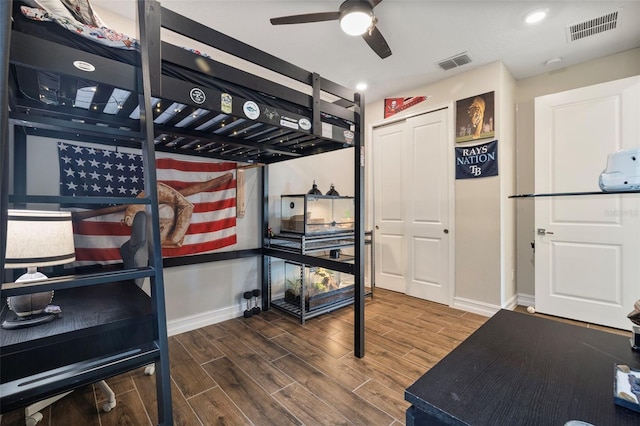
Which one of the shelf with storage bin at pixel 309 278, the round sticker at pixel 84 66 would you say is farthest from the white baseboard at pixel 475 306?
the round sticker at pixel 84 66

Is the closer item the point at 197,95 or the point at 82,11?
the point at 82,11

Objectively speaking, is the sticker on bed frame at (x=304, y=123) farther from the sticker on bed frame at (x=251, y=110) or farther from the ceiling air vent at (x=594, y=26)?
the ceiling air vent at (x=594, y=26)

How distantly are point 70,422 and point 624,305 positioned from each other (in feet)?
14.7

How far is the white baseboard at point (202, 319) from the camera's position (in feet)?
8.78

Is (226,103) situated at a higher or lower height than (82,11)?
lower

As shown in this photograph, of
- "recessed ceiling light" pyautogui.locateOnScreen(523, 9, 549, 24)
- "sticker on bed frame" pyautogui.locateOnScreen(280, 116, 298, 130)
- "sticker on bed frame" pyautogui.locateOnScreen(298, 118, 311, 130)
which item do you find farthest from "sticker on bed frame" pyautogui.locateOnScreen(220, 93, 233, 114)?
"recessed ceiling light" pyautogui.locateOnScreen(523, 9, 549, 24)

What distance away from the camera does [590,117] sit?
2.90 m

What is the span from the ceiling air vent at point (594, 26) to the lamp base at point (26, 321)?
428 centimetres

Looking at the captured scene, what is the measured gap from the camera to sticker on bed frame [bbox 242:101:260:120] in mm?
1586

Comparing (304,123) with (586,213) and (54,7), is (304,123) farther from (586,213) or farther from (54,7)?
(586,213)

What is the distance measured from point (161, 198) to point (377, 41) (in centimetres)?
230

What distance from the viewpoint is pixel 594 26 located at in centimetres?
253

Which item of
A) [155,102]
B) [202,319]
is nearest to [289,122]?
[155,102]

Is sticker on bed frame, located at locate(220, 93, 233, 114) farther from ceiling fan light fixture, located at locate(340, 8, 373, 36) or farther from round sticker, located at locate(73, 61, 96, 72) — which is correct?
ceiling fan light fixture, located at locate(340, 8, 373, 36)
